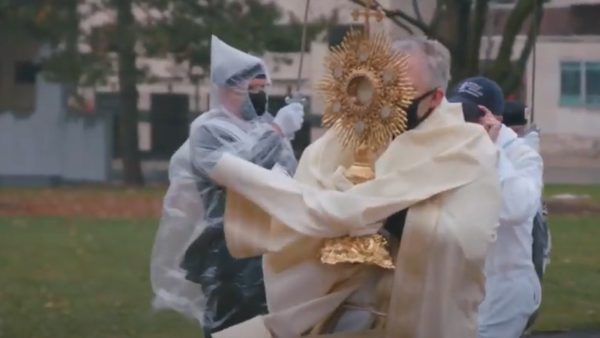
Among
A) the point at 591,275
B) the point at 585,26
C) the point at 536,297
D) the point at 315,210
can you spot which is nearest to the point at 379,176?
the point at 315,210

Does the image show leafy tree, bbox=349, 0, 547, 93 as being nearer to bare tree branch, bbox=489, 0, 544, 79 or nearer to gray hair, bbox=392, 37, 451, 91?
bare tree branch, bbox=489, 0, 544, 79

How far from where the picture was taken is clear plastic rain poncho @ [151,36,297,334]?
6.00 metres

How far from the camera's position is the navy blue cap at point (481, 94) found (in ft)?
18.1

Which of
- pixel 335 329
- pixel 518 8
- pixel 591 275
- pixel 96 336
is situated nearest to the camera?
pixel 335 329

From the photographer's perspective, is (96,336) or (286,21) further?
(286,21)

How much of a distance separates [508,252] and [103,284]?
7.46 m

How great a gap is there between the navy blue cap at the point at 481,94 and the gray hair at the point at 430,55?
1.61 m

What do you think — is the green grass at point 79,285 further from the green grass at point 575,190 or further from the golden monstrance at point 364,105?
the green grass at point 575,190

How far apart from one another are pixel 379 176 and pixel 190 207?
2.92 meters

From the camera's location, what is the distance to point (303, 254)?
12.5 ft

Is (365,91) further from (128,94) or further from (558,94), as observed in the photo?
(558,94)

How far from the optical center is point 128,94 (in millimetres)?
28797

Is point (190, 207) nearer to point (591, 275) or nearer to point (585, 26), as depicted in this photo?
point (591, 275)

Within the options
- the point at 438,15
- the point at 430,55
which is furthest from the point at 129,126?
the point at 430,55
